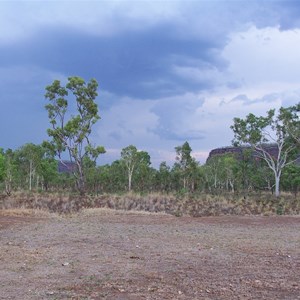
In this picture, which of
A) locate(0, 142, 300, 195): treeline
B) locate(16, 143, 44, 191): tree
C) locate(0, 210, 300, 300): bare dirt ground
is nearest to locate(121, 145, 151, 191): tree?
locate(0, 142, 300, 195): treeline

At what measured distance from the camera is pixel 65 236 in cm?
1122

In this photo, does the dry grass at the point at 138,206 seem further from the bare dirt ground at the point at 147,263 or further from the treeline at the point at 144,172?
the treeline at the point at 144,172

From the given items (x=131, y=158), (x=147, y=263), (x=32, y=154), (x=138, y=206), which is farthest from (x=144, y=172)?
(x=147, y=263)

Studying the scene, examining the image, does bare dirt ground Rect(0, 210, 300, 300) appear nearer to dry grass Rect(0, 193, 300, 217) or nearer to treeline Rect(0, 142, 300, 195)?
dry grass Rect(0, 193, 300, 217)

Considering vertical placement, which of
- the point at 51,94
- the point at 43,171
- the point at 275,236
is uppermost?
the point at 51,94

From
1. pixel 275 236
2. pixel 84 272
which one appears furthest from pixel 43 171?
pixel 84 272

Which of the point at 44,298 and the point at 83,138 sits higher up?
the point at 83,138

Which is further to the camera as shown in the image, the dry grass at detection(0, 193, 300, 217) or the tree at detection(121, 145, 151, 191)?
the tree at detection(121, 145, 151, 191)

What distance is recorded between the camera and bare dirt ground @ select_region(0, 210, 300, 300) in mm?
5684

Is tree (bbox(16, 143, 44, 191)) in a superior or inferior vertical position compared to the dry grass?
superior

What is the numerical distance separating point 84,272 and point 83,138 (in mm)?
24160

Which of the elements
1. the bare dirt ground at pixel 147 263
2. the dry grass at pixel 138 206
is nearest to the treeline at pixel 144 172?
the dry grass at pixel 138 206

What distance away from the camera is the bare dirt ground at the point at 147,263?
18.6ft

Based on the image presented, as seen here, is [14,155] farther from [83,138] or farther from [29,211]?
[29,211]
